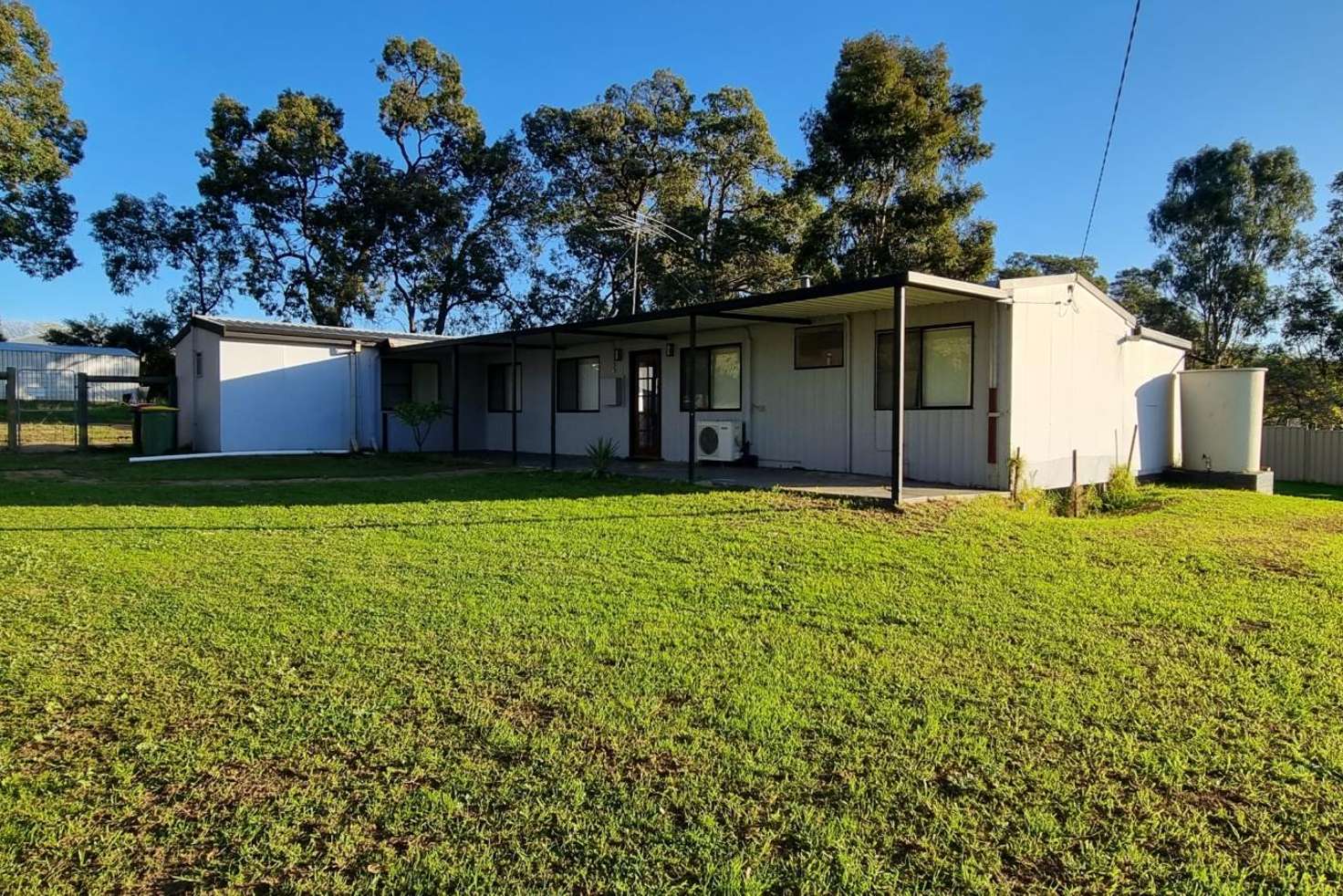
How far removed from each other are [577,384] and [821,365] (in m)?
5.73

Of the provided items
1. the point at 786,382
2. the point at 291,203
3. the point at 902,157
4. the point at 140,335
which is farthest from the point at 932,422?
the point at 140,335

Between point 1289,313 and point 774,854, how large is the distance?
27704mm

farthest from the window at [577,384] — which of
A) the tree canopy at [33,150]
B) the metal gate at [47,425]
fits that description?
the tree canopy at [33,150]

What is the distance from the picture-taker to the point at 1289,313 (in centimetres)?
2314

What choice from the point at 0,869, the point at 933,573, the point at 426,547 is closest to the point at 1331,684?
the point at 933,573

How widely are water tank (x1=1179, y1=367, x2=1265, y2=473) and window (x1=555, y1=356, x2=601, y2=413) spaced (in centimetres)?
957

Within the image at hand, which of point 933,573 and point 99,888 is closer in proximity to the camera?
point 99,888

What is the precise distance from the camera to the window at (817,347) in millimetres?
10531

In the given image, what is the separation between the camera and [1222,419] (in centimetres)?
1189

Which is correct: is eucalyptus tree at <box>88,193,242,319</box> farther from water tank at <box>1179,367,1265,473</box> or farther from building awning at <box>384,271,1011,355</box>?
water tank at <box>1179,367,1265,473</box>

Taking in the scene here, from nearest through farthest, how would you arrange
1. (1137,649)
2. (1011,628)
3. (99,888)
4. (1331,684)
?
(99,888) < (1331,684) < (1137,649) < (1011,628)

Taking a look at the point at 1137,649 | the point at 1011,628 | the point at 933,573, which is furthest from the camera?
the point at 933,573

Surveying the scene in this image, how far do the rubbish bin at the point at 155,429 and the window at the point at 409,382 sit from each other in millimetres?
3909

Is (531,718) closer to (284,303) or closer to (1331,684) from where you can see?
(1331,684)
